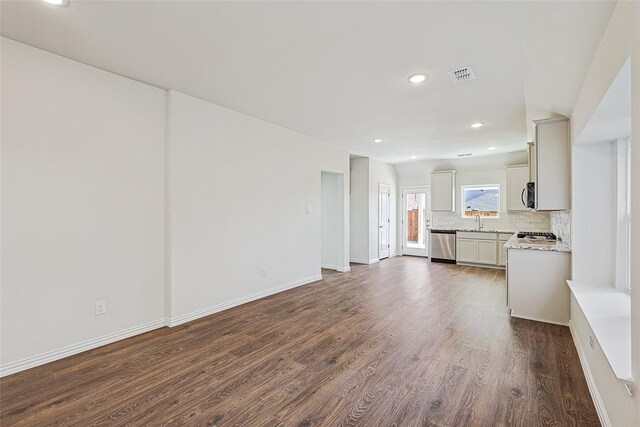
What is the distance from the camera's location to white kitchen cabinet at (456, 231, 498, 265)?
7.04m

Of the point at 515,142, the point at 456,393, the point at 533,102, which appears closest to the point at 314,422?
the point at 456,393

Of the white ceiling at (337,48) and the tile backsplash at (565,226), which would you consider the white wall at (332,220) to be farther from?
the tile backsplash at (565,226)

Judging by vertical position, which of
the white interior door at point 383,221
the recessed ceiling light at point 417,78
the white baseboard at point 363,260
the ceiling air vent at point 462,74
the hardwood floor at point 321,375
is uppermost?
the recessed ceiling light at point 417,78

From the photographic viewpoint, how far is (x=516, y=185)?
6.86 meters

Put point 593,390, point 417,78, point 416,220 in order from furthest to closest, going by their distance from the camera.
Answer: point 416,220
point 417,78
point 593,390

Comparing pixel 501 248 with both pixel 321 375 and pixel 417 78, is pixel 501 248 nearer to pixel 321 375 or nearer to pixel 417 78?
pixel 417 78

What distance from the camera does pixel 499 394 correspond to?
2199mm

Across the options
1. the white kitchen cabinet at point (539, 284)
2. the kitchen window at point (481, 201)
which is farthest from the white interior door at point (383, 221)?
the white kitchen cabinet at point (539, 284)

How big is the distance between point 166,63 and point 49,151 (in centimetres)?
125

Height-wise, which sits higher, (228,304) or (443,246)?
(443,246)

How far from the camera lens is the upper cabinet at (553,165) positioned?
11.4ft

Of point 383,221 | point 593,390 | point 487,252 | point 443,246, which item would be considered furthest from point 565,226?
point 383,221

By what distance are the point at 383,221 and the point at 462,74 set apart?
5411 millimetres

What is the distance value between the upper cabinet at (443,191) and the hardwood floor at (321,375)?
4.34 m
